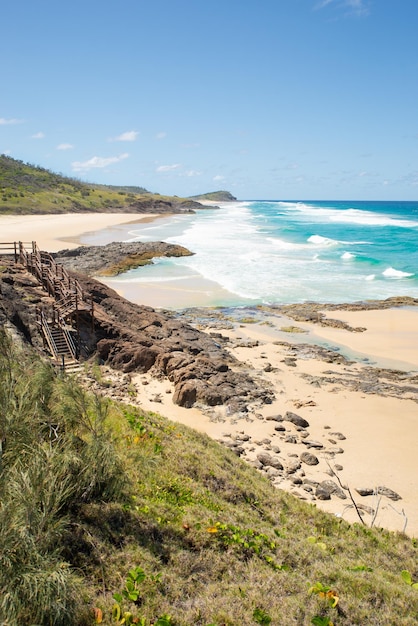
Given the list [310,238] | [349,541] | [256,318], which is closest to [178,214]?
[310,238]

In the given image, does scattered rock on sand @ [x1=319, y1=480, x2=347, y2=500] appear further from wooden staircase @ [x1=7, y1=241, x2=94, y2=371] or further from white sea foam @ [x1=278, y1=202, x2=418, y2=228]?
white sea foam @ [x1=278, y1=202, x2=418, y2=228]

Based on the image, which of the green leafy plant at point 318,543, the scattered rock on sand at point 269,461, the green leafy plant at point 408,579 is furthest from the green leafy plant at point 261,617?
the scattered rock on sand at point 269,461

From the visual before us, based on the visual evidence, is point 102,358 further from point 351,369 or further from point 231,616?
point 231,616

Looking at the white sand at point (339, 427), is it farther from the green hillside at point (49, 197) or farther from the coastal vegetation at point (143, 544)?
the green hillside at point (49, 197)

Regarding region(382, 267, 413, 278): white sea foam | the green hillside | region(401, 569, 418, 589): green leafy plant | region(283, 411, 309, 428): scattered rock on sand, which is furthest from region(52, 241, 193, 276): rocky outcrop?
the green hillside

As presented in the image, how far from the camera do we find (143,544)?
5.88 meters

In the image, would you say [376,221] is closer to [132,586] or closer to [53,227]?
[53,227]

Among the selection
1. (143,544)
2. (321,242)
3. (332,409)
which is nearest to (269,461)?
(332,409)

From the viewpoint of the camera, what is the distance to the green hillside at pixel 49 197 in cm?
8112

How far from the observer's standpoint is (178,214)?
11675 centimetres

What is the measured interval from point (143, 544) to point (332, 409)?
1135 centimetres

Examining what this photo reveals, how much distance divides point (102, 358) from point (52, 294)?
473 centimetres

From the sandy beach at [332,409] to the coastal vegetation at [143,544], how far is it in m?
3.07

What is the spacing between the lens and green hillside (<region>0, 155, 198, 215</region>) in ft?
266
